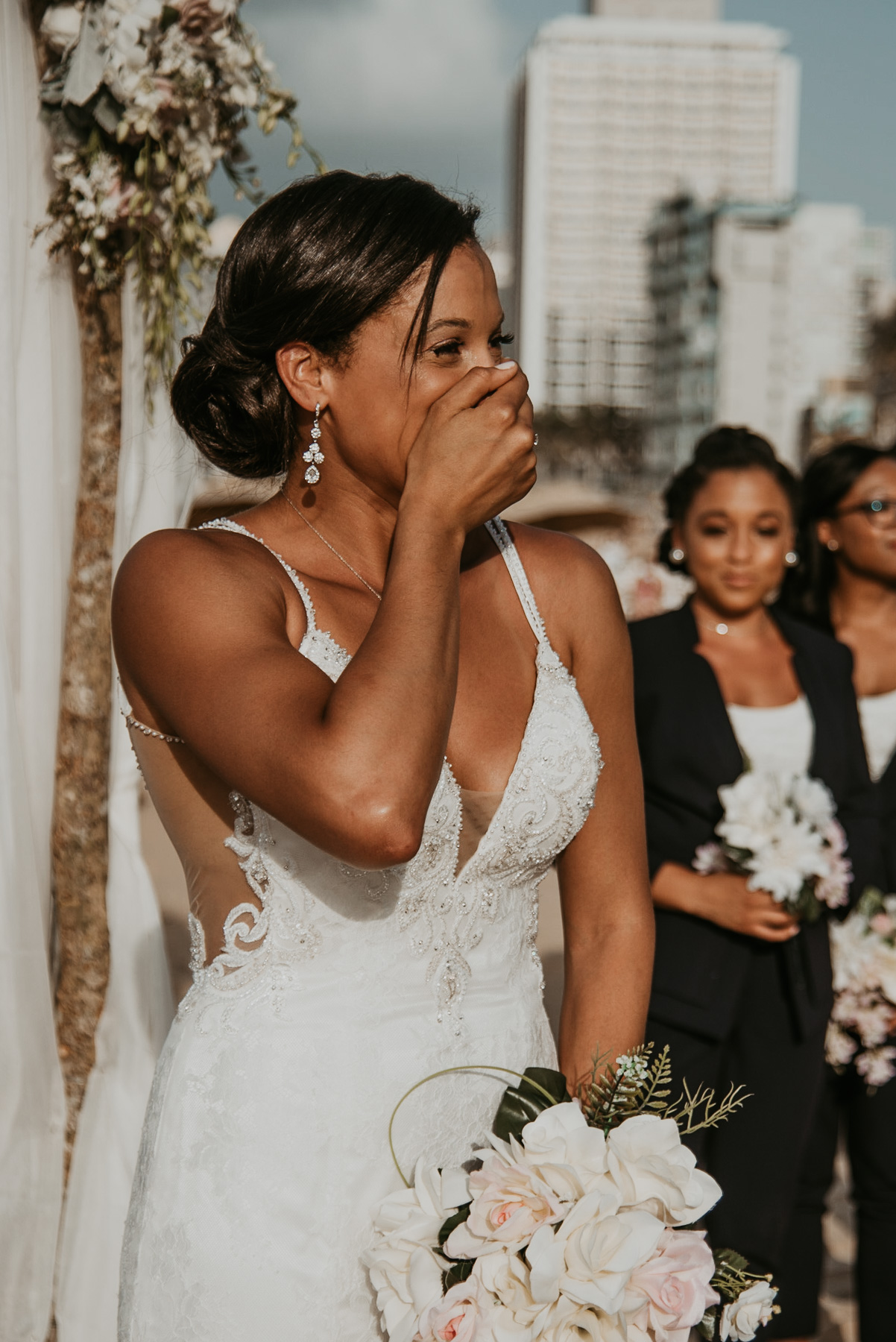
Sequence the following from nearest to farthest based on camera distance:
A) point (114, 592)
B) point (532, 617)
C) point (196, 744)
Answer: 1. point (196, 744)
2. point (114, 592)
3. point (532, 617)

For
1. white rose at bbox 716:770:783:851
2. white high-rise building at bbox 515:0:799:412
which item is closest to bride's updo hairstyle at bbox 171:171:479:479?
white rose at bbox 716:770:783:851

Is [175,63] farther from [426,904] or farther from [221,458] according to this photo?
[426,904]

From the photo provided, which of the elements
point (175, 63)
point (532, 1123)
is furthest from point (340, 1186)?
point (175, 63)

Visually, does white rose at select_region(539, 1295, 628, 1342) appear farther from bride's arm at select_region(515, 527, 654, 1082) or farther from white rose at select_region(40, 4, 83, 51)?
white rose at select_region(40, 4, 83, 51)

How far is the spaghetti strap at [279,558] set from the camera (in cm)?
180

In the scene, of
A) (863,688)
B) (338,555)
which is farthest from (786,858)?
(338,555)

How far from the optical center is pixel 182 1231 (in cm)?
173

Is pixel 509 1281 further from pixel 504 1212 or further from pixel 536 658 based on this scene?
pixel 536 658

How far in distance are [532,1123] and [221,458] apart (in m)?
1.12

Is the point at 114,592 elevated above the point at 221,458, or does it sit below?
below

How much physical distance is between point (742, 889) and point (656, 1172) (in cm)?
206

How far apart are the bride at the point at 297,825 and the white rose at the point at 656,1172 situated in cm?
43

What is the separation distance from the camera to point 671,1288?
1.40m

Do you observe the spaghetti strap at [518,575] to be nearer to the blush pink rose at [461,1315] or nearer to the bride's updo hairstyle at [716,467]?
the blush pink rose at [461,1315]
